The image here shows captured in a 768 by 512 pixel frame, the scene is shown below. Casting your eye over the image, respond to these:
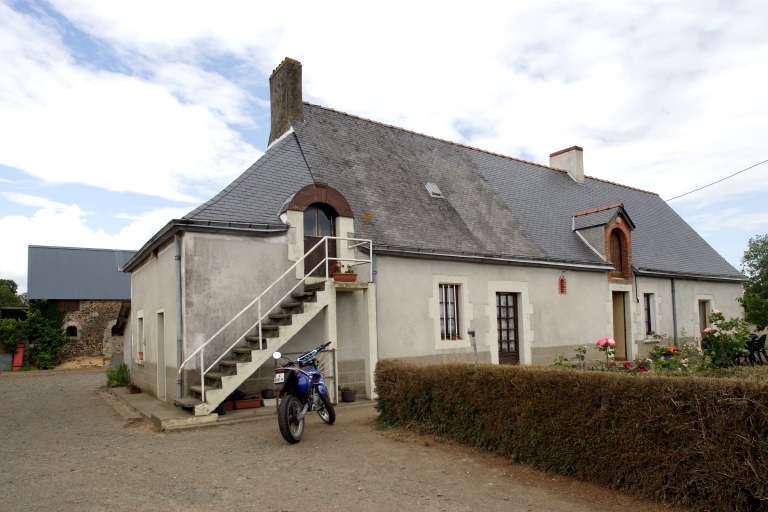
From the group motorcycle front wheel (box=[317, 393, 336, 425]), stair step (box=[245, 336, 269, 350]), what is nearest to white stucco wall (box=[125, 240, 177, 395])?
stair step (box=[245, 336, 269, 350])

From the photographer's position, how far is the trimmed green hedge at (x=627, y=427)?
15.2 feet

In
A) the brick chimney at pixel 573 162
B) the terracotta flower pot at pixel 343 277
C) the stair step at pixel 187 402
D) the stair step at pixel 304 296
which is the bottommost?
the stair step at pixel 187 402

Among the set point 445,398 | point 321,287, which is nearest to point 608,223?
point 321,287

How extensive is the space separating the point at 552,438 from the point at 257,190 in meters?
7.95

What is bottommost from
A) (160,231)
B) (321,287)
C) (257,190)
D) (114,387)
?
(114,387)

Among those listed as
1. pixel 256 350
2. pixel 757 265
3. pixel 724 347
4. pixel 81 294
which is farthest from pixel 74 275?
pixel 757 265

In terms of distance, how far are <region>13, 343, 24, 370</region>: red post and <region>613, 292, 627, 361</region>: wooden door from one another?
26.3 metres

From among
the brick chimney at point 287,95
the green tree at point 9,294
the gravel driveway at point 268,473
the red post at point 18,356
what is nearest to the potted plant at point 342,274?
the gravel driveway at point 268,473

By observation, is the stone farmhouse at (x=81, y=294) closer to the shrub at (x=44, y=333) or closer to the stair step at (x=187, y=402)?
the shrub at (x=44, y=333)

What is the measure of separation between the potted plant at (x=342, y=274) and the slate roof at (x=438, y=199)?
42.4 inches

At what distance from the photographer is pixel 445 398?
25.5ft

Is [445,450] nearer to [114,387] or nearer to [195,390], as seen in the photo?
[195,390]

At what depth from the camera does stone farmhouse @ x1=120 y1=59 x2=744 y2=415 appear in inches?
419

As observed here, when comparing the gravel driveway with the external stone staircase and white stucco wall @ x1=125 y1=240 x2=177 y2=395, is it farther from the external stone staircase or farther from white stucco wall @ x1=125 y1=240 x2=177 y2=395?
white stucco wall @ x1=125 y1=240 x2=177 y2=395
